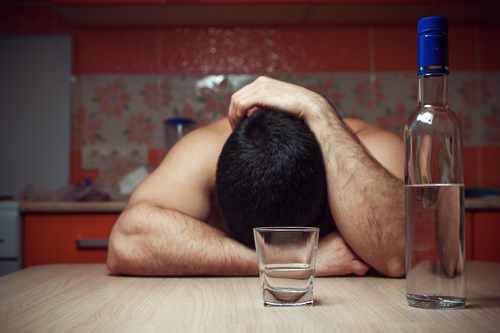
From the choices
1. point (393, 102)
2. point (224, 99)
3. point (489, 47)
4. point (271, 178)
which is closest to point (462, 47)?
point (489, 47)

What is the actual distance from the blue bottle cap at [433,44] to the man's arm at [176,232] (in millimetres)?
459

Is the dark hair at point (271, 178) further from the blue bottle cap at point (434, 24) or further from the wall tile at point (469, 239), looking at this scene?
the wall tile at point (469, 239)

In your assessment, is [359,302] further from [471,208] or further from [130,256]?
[471,208]

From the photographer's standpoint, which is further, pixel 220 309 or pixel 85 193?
pixel 85 193

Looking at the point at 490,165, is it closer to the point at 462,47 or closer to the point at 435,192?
the point at 462,47

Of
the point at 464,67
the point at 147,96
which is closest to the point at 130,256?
the point at 147,96

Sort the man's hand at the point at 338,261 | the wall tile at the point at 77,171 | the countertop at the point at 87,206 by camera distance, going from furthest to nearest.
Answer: the wall tile at the point at 77,171 < the countertop at the point at 87,206 < the man's hand at the point at 338,261

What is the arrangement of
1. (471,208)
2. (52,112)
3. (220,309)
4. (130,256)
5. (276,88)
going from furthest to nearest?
(52,112), (471,208), (276,88), (130,256), (220,309)

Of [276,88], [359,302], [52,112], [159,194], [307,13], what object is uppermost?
[307,13]

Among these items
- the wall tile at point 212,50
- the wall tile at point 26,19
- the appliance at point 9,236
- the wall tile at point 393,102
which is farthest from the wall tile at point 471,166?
the wall tile at point 26,19

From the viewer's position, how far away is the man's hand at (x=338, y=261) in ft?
2.52

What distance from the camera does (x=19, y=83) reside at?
2.26 metres

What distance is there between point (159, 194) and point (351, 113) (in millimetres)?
1496

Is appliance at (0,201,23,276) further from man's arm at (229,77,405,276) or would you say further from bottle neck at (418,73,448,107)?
bottle neck at (418,73,448,107)
